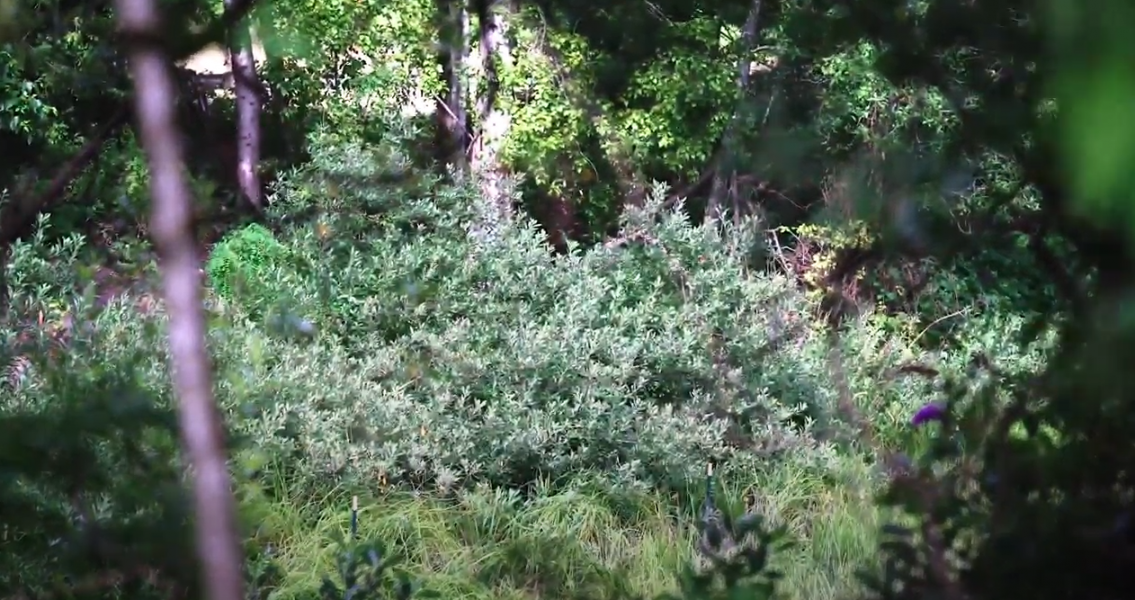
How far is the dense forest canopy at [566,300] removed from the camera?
1.07 meters

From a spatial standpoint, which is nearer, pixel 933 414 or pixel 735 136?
pixel 735 136

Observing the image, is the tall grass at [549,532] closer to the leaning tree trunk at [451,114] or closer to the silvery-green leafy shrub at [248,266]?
the silvery-green leafy shrub at [248,266]

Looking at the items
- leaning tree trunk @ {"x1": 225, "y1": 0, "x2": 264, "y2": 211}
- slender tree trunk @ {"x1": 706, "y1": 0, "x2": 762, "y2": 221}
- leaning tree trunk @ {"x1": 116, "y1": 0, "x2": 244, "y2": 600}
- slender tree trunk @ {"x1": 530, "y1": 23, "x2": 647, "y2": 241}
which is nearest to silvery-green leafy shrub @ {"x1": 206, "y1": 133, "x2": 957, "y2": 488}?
slender tree trunk @ {"x1": 706, "y1": 0, "x2": 762, "y2": 221}

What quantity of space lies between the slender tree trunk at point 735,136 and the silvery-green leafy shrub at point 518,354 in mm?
279

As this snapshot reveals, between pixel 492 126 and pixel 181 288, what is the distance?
6.38 m

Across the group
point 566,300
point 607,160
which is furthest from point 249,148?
point 566,300

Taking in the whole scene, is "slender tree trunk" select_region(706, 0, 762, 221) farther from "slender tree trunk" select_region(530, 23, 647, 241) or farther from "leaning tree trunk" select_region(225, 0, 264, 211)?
"leaning tree trunk" select_region(225, 0, 264, 211)

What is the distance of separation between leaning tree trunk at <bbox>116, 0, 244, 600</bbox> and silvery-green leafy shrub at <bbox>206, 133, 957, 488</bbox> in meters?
3.53

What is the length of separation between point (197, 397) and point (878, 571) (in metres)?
1.08

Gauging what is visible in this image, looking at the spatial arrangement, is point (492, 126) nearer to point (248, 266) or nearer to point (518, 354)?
point (248, 266)

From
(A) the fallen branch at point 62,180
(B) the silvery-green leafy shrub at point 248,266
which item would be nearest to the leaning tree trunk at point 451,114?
(B) the silvery-green leafy shrub at point 248,266

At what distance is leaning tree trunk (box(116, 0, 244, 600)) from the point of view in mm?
680

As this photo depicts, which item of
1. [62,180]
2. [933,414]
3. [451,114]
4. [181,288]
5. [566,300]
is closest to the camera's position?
[181,288]

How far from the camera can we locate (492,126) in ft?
23.0
